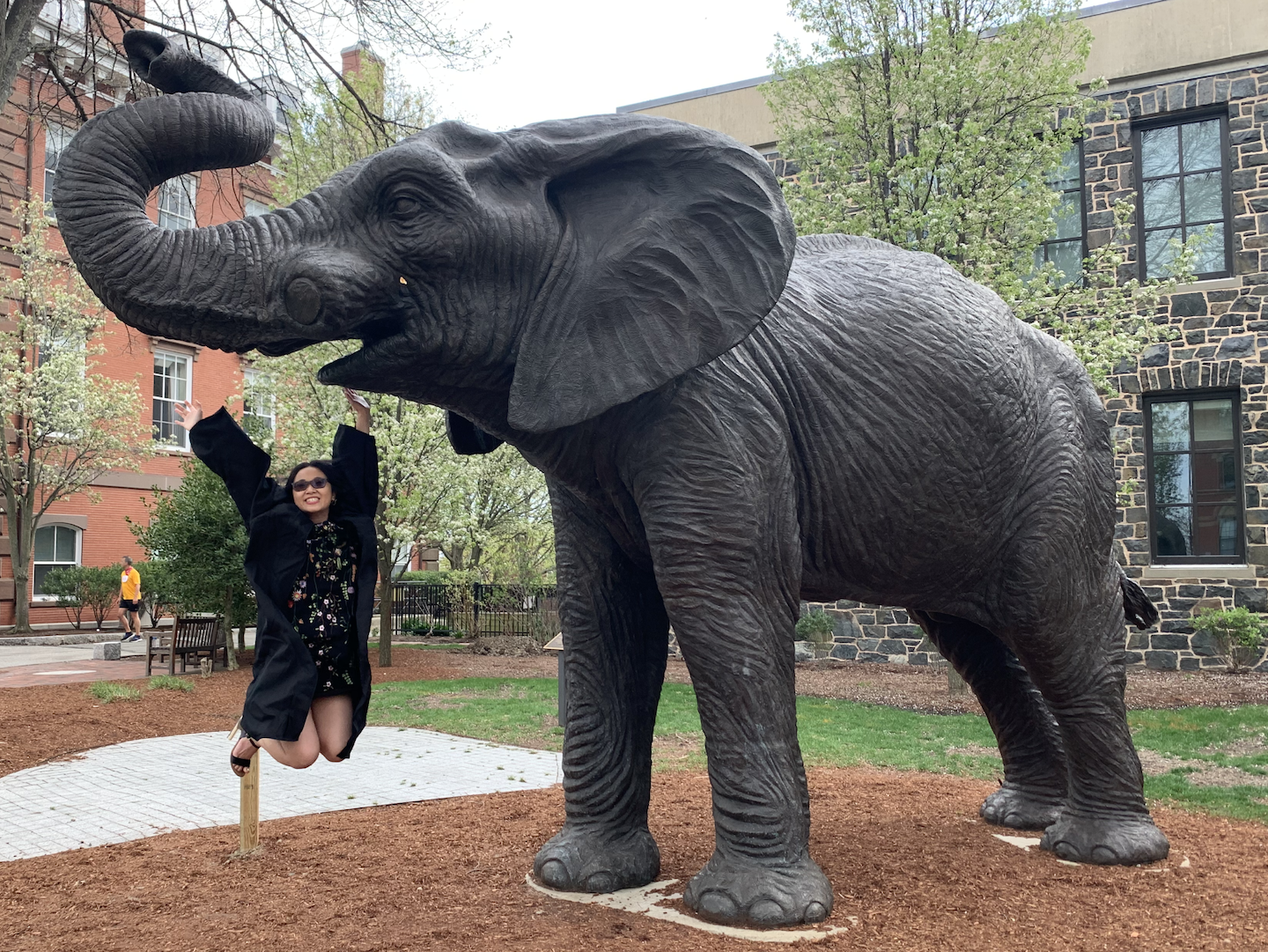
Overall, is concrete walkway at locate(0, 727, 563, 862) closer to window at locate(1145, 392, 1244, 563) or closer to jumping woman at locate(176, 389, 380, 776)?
jumping woman at locate(176, 389, 380, 776)

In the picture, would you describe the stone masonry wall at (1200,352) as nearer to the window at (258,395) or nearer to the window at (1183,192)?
the window at (1183,192)

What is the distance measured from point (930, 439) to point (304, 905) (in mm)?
2885

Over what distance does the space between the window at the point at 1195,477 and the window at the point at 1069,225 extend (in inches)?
86.1

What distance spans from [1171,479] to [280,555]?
13.4 meters

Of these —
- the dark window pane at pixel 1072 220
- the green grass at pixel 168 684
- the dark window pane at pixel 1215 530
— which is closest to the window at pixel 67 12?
the green grass at pixel 168 684

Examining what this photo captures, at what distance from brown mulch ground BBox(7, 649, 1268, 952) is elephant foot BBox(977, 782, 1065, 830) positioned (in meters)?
0.14

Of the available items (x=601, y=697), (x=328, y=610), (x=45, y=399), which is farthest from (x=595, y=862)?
(x=45, y=399)

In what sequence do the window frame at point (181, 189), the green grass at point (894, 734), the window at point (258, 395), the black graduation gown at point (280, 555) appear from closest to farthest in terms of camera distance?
the black graduation gown at point (280, 555) → the window frame at point (181, 189) → the green grass at point (894, 734) → the window at point (258, 395)

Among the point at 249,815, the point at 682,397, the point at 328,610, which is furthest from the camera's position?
the point at 249,815

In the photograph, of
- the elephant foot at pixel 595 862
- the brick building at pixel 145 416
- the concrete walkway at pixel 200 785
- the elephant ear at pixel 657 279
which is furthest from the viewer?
the brick building at pixel 145 416

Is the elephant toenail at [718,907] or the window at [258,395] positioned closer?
the elephant toenail at [718,907]

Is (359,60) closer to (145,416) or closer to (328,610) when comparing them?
(145,416)

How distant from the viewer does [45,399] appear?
22406 millimetres

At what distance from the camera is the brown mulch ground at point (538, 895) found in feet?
11.2
